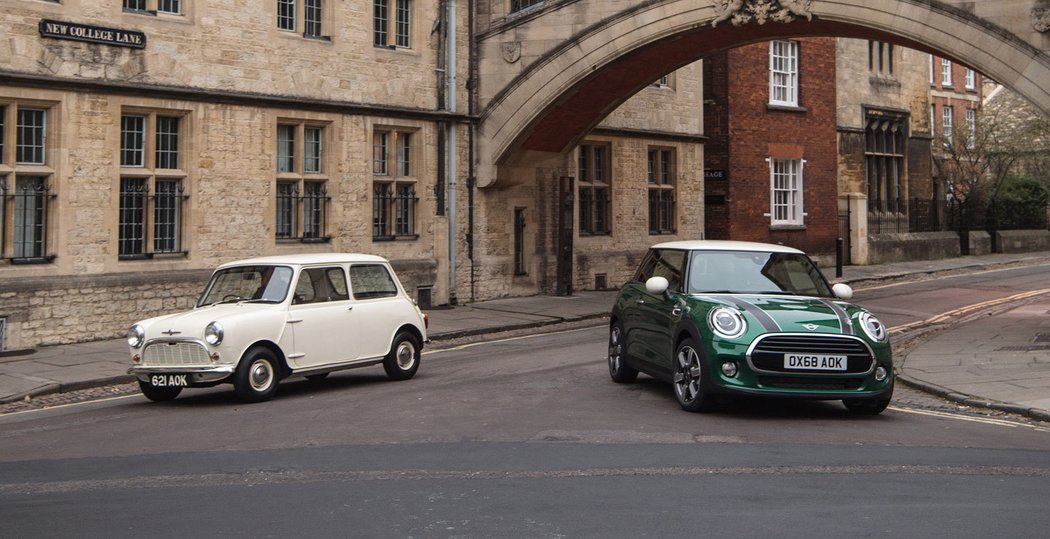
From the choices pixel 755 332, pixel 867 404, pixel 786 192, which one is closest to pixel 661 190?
pixel 786 192

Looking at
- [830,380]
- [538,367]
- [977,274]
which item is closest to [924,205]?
[977,274]

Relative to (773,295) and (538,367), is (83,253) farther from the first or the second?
(773,295)

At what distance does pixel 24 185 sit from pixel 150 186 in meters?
1.97

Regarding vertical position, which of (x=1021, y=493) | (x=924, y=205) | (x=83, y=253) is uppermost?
(x=924, y=205)

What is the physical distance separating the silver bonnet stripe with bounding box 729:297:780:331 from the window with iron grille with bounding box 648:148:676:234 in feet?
60.5

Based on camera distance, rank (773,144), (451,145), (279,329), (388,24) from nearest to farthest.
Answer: (279,329)
(388,24)
(451,145)
(773,144)

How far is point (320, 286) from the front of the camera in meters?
13.0

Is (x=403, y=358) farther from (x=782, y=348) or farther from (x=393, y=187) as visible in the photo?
(x=393, y=187)

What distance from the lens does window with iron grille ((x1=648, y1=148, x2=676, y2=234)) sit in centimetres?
2912

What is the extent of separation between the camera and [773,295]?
1109 cm

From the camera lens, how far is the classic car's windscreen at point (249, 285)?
12.7 m

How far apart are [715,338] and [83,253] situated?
11.1 meters

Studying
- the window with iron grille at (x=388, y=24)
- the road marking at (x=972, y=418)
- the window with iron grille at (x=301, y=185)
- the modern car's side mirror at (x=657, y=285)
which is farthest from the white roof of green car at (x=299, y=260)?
the window with iron grille at (x=388, y=24)

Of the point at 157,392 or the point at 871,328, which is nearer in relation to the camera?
the point at 871,328
